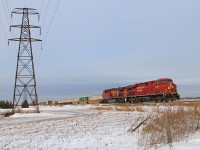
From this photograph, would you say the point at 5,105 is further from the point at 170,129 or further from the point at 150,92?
the point at 170,129

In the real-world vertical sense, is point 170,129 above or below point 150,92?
below

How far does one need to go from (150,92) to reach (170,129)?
154 ft

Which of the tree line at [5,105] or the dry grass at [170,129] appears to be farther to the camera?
the tree line at [5,105]

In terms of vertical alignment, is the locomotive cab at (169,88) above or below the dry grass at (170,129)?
above

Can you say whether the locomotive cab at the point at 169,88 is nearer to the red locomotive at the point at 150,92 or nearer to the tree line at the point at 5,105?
the red locomotive at the point at 150,92

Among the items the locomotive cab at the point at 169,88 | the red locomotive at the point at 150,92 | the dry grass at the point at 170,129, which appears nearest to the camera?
the dry grass at the point at 170,129

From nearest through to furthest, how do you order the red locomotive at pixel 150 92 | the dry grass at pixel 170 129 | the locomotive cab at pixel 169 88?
the dry grass at pixel 170 129 → the locomotive cab at pixel 169 88 → the red locomotive at pixel 150 92

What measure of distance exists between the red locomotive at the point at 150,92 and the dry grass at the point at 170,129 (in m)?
37.2

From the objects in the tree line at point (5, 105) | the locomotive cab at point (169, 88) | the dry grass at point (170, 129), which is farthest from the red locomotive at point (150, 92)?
the dry grass at point (170, 129)

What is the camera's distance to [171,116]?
16188 millimetres

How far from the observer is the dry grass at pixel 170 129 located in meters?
13.0

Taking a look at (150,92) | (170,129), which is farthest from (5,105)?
(170,129)

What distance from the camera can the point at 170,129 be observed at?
1333cm

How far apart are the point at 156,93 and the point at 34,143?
43881 millimetres
